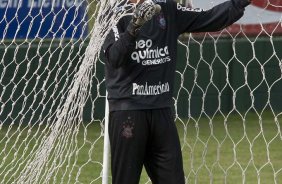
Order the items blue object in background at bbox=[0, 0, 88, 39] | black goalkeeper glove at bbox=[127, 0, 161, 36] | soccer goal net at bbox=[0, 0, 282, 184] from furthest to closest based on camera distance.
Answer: blue object in background at bbox=[0, 0, 88, 39] → soccer goal net at bbox=[0, 0, 282, 184] → black goalkeeper glove at bbox=[127, 0, 161, 36]

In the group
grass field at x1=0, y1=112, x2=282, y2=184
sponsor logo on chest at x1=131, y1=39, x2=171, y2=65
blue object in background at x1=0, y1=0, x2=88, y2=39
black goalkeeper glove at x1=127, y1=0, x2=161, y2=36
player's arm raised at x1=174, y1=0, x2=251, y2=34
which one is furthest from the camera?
blue object in background at x1=0, y1=0, x2=88, y2=39

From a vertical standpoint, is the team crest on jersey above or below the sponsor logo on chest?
above

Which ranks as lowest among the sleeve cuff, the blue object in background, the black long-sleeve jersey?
the black long-sleeve jersey

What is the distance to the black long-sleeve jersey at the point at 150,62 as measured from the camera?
496 cm

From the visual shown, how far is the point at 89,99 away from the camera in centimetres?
963

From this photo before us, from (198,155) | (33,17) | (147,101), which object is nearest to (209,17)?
(147,101)

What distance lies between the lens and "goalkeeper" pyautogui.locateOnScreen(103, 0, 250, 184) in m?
4.97

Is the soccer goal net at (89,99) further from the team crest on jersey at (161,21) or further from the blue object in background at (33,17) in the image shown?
the team crest on jersey at (161,21)

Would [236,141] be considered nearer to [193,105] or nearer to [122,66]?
[193,105]

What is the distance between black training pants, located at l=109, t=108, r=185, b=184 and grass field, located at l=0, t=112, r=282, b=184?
1.09m

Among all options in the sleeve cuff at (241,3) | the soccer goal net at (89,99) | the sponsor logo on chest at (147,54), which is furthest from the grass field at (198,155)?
the sleeve cuff at (241,3)

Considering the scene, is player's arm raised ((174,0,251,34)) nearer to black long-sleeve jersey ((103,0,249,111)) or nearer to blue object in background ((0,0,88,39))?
black long-sleeve jersey ((103,0,249,111))

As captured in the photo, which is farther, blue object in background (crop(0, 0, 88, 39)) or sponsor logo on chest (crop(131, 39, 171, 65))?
blue object in background (crop(0, 0, 88, 39))

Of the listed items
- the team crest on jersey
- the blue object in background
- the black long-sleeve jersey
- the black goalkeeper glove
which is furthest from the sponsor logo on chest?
the blue object in background
